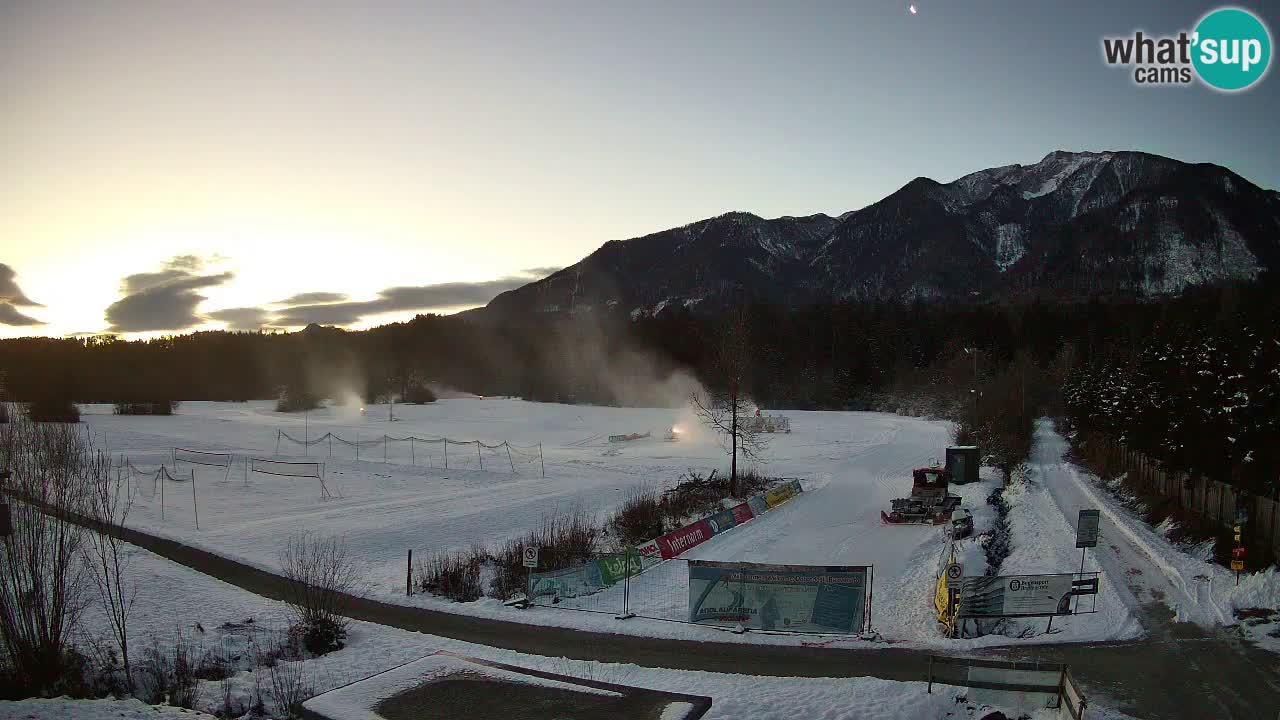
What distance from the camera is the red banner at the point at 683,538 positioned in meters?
27.0

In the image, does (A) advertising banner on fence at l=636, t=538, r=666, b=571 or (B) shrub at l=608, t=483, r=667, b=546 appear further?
(B) shrub at l=608, t=483, r=667, b=546

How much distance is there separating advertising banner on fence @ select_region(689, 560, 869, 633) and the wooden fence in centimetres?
1174

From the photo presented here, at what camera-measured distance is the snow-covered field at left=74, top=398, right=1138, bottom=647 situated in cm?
2170

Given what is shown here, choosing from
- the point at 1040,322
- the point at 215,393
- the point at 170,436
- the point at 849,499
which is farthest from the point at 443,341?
the point at 849,499

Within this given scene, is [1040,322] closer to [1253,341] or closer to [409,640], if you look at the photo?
[1253,341]

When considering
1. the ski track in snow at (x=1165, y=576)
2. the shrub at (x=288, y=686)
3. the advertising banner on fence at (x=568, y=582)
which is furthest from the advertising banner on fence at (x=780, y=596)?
the shrub at (x=288, y=686)

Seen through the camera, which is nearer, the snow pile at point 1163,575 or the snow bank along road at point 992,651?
the snow bank along road at point 992,651

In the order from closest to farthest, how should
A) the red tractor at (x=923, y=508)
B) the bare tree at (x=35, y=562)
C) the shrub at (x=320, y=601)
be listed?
the bare tree at (x=35, y=562), the shrub at (x=320, y=601), the red tractor at (x=923, y=508)

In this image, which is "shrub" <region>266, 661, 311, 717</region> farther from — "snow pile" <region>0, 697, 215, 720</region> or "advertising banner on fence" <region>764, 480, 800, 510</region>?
"advertising banner on fence" <region>764, 480, 800, 510</region>

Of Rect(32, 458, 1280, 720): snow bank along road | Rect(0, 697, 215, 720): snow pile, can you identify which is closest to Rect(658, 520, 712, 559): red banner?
Rect(32, 458, 1280, 720): snow bank along road

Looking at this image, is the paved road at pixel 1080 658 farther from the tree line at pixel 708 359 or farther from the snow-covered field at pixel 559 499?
the tree line at pixel 708 359

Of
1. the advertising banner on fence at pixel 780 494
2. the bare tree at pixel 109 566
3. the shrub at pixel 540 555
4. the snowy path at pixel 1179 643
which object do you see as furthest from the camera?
the advertising banner on fence at pixel 780 494

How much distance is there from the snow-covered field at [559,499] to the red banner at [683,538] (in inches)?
22.5

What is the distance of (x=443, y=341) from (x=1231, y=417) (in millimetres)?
132892
